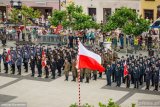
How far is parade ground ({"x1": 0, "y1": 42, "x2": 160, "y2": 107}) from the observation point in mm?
27547

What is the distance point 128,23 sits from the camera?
39.6 meters

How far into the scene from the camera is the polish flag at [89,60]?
23366mm

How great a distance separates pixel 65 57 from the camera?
113 ft

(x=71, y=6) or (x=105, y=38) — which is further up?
(x=71, y=6)

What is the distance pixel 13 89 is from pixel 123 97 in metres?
7.43

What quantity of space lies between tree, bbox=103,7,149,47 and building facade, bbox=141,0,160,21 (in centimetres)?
951

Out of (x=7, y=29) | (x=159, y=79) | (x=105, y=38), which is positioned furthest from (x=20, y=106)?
(x=7, y=29)

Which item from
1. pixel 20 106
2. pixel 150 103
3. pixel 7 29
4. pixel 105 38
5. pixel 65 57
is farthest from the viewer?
pixel 7 29

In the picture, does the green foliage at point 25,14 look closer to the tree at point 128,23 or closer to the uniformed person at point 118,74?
the tree at point 128,23

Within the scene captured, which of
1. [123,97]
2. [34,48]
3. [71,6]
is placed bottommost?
[123,97]

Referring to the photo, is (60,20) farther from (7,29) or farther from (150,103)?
(150,103)

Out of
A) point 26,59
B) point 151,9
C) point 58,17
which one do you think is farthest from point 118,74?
point 151,9

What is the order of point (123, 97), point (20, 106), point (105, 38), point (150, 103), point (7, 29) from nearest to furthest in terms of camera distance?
point (20, 106) < point (150, 103) < point (123, 97) < point (105, 38) < point (7, 29)

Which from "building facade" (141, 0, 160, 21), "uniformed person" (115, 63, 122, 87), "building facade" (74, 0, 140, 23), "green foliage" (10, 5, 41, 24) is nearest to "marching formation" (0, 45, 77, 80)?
"uniformed person" (115, 63, 122, 87)
